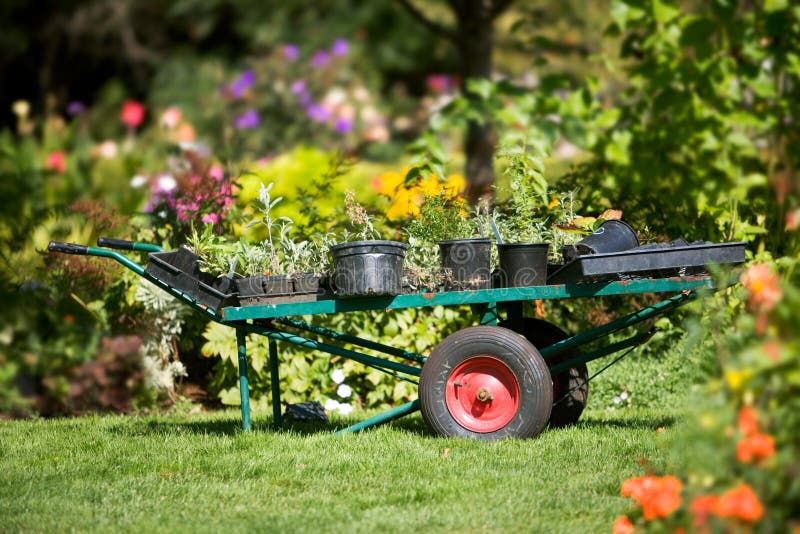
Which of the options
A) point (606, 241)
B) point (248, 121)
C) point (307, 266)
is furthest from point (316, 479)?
point (248, 121)

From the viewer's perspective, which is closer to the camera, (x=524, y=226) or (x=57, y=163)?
(x=524, y=226)

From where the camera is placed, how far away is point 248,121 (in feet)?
38.6

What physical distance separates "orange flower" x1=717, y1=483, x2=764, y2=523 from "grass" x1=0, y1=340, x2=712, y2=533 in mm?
814

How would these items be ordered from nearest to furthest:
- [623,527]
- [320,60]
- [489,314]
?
[623,527]
[489,314]
[320,60]

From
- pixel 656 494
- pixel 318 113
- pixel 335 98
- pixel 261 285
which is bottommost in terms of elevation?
pixel 656 494

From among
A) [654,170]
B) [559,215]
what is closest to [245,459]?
[559,215]

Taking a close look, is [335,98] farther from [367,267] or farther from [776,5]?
[367,267]

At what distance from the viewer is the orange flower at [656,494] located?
2406mm

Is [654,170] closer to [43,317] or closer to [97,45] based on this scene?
[43,317]

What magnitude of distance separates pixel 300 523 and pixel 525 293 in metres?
1.48

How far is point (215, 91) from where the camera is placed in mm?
13766

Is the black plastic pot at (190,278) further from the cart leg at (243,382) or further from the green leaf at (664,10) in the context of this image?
the green leaf at (664,10)

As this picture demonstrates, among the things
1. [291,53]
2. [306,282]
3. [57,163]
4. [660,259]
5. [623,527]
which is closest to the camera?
[623,527]

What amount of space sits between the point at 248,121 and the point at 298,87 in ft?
2.30
